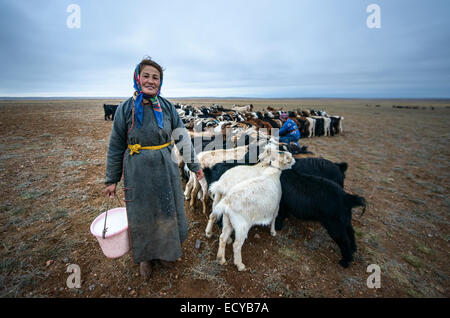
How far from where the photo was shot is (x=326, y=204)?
8.59ft

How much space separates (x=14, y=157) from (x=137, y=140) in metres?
7.92

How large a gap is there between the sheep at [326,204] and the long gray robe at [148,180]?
1851 millimetres

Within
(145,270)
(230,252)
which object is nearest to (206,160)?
(230,252)

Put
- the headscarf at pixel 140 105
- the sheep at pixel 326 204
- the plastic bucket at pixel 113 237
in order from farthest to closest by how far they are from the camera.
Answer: the sheep at pixel 326 204
the plastic bucket at pixel 113 237
the headscarf at pixel 140 105

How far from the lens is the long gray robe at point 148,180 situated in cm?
191

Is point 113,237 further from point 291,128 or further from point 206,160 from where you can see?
point 291,128

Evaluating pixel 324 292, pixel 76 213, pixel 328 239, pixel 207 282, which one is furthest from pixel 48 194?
pixel 328 239

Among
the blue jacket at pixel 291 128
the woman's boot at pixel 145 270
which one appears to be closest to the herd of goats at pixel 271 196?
the woman's boot at pixel 145 270

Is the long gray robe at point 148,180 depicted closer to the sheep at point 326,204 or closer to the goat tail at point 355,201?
the sheep at point 326,204

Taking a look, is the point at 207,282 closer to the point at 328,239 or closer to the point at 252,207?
the point at 252,207

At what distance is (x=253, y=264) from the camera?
264 cm

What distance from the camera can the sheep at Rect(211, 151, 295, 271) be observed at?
2.41 m

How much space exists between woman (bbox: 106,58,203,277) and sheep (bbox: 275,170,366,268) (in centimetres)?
187

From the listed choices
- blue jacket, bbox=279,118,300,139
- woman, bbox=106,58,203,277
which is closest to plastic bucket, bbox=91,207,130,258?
woman, bbox=106,58,203,277
